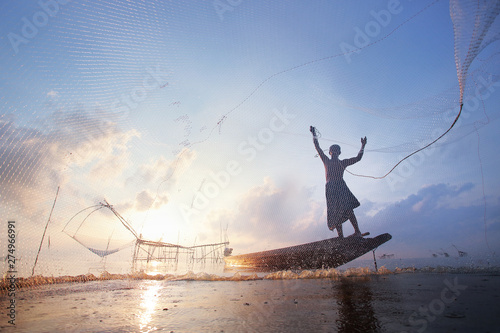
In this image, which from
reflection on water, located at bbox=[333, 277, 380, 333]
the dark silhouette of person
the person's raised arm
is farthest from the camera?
the person's raised arm

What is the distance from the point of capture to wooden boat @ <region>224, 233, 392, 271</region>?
42.0 ft

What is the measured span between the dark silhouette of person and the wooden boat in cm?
63

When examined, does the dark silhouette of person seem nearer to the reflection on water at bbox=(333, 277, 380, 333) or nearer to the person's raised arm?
the person's raised arm

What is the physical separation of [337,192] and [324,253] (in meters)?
4.41

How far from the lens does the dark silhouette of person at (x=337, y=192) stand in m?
13.0

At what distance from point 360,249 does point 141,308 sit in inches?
503

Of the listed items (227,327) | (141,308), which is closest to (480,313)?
(227,327)

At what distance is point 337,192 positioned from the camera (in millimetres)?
13695

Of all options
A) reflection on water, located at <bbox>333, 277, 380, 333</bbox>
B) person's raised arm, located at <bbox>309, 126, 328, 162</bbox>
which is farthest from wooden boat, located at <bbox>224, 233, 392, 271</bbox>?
reflection on water, located at <bbox>333, 277, 380, 333</bbox>

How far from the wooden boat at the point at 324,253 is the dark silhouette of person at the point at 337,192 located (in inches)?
24.8

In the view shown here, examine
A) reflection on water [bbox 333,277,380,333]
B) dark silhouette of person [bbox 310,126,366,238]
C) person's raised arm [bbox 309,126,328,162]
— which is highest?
person's raised arm [bbox 309,126,328,162]

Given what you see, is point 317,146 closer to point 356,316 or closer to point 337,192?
point 337,192

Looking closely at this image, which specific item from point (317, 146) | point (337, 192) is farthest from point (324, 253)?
point (317, 146)

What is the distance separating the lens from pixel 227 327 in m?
3.17
